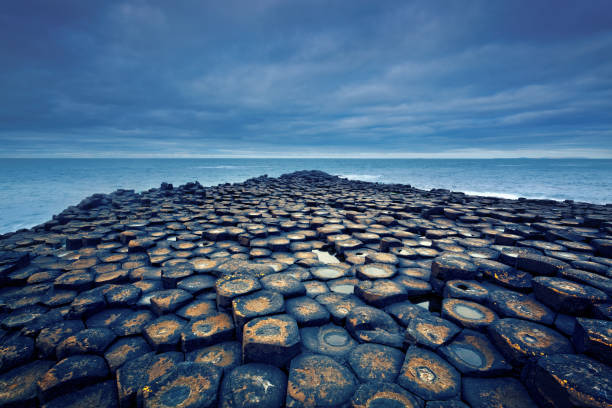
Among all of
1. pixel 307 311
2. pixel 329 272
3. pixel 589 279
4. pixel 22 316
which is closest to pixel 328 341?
pixel 307 311

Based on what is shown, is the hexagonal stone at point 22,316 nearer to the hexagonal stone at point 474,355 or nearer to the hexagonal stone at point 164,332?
the hexagonal stone at point 164,332

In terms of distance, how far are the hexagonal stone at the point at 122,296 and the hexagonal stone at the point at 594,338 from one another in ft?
13.4

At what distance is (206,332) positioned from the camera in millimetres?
2170

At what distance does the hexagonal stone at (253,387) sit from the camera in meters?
1.57

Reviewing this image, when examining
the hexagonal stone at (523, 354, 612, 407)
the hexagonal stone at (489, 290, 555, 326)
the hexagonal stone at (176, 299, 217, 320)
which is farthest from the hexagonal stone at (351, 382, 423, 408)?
the hexagonal stone at (176, 299, 217, 320)

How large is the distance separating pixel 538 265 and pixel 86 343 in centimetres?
475

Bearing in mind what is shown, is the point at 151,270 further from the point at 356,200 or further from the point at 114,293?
the point at 356,200

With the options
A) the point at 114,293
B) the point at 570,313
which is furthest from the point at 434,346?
the point at 114,293

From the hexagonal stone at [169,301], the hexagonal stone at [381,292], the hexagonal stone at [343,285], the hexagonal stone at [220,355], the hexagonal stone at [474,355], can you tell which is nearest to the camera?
the hexagonal stone at [474,355]

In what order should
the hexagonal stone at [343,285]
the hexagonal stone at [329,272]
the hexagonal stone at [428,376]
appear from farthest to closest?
the hexagonal stone at [329,272], the hexagonal stone at [343,285], the hexagonal stone at [428,376]

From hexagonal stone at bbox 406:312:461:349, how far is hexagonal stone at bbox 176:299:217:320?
1.90 meters

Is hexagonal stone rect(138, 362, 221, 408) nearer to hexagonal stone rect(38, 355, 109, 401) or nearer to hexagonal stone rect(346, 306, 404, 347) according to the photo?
hexagonal stone rect(38, 355, 109, 401)

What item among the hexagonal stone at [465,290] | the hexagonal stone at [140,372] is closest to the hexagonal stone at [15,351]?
the hexagonal stone at [140,372]

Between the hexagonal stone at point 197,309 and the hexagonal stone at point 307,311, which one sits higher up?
the hexagonal stone at point 307,311
